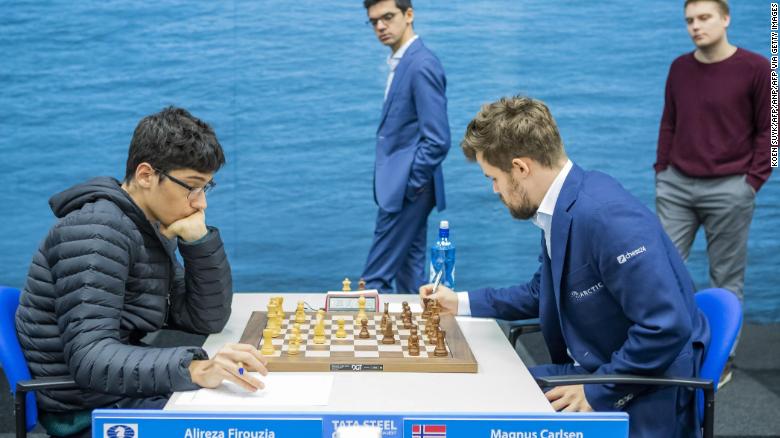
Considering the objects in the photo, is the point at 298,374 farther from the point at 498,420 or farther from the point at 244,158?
the point at 244,158

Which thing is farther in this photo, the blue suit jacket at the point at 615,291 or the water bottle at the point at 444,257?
the water bottle at the point at 444,257

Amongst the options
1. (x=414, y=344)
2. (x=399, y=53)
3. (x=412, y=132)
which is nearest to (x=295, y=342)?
(x=414, y=344)

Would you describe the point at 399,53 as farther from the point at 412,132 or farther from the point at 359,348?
the point at 359,348

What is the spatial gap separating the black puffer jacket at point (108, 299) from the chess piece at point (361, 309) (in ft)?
1.14

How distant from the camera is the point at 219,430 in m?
1.62

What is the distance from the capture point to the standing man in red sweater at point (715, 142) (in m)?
3.88

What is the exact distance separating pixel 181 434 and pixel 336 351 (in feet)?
1.83

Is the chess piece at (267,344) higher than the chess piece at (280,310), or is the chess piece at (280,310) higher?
the chess piece at (267,344)

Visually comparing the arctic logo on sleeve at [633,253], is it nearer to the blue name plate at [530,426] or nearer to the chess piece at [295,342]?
the blue name plate at [530,426]

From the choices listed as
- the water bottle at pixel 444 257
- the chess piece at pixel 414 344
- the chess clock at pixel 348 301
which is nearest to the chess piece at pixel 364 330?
the chess piece at pixel 414 344

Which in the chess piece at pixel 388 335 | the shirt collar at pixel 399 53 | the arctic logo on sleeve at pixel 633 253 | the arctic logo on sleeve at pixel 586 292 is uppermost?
the shirt collar at pixel 399 53

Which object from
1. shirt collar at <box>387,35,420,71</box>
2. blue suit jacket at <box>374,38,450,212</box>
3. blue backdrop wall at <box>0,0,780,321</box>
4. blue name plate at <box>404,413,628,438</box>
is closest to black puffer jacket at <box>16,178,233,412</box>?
blue name plate at <box>404,413,628,438</box>

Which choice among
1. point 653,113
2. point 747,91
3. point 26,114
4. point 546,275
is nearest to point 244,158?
point 26,114

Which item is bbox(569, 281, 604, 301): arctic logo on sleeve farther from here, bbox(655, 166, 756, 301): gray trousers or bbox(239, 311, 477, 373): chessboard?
bbox(655, 166, 756, 301): gray trousers
